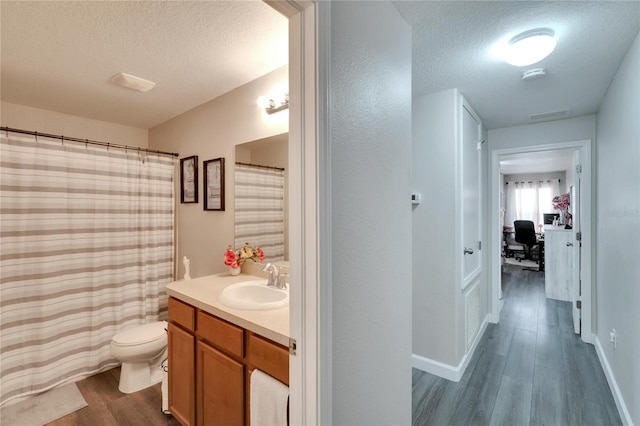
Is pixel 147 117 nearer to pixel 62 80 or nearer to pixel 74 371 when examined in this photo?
pixel 62 80

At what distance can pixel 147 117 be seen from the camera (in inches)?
118

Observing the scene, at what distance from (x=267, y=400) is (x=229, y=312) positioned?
1.40 feet

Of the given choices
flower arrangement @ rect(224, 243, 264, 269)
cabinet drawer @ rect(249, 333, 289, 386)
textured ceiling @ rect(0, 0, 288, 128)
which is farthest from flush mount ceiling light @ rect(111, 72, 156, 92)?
cabinet drawer @ rect(249, 333, 289, 386)

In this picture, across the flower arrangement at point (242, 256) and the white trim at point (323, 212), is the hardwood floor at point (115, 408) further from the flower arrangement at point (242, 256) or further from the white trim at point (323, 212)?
the white trim at point (323, 212)

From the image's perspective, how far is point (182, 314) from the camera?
174 cm

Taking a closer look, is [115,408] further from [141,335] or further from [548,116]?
[548,116]

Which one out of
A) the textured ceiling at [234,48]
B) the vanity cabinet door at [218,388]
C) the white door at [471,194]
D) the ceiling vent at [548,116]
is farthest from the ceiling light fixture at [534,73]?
the vanity cabinet door at [218,388]

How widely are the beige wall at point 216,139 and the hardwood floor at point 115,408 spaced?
3.27 feet

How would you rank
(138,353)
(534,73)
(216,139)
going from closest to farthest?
(534,73) < (138,353) < (216,139)

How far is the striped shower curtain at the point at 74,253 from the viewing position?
6.95 ft

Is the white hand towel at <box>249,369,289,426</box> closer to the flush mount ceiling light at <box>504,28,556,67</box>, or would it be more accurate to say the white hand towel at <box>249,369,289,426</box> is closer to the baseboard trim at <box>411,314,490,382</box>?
the baseboard trim at <box>411,314,490,382</box>

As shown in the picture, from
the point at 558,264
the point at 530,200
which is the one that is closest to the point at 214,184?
the point at 558,264

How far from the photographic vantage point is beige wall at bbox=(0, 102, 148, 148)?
2654 millimetres

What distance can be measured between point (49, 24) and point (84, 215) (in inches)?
57.6
